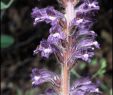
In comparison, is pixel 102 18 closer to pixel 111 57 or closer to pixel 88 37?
pixel 111 57

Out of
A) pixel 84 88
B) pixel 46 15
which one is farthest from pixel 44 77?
pixel 46 15

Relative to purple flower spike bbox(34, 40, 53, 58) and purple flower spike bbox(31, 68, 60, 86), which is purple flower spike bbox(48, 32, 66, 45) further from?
purple flower spike bbox(31, 68, 60, 86)

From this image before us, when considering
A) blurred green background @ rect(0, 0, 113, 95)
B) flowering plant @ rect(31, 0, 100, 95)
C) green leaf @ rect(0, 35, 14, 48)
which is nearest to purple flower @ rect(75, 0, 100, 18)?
flowering plant @ rect(31, 0, 100, 95)

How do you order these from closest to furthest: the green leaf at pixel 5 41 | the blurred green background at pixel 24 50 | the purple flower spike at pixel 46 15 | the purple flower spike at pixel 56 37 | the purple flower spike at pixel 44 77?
the purple flower spike at pixel 56 37, the purple flower spike at pixel 46 15, the purple flower spike at pixel 44 77, the green leaf at pixel 5 41, the blurred green background at pixel 24 50

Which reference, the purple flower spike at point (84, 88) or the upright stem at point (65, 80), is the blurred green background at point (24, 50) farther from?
the upright stem at point (65, 80)

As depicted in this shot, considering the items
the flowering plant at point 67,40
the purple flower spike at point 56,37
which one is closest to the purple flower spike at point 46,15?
the flowering plant at point 67,40

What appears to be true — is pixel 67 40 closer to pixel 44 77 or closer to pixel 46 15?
pixel 46 15

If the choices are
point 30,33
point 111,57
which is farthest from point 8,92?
point 111,57
